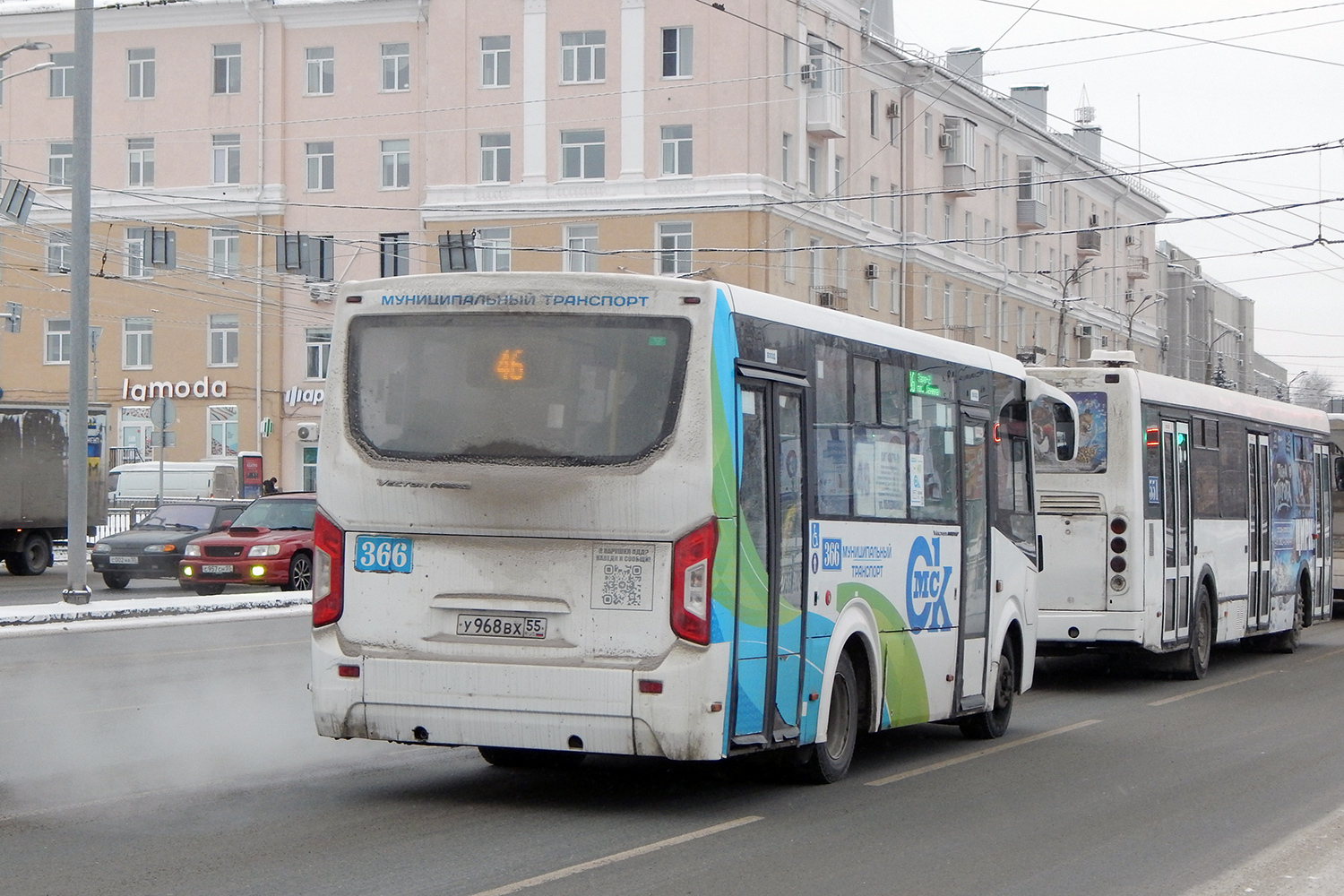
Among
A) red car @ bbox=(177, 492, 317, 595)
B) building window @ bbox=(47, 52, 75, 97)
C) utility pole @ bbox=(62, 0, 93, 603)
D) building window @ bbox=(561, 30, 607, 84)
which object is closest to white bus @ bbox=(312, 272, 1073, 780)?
utility pole @ bbox=(62, 0, 93, 603)

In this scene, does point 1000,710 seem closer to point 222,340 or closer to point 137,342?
point 222,340

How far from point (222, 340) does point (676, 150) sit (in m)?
16.6

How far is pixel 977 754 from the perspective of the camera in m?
12.0

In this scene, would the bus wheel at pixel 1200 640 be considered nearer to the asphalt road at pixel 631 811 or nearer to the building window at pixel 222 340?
the asphalt road at pixel 631 811

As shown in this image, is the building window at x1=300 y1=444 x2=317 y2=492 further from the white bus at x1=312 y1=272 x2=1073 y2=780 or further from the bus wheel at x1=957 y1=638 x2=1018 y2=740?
the white bus at x1=312 y1=272 x2=1073 y2=780

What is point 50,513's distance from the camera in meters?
34.2

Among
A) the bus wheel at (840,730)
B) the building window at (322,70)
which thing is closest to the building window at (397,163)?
the building window at (322,70)

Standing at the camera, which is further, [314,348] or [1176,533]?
[314,348]

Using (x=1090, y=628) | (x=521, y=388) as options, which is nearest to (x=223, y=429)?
(x=1090, y=628)

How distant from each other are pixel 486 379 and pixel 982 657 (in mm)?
4856

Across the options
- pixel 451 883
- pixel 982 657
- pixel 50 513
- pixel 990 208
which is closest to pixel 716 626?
pixel 451 883

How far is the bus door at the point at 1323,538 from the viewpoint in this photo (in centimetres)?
2278

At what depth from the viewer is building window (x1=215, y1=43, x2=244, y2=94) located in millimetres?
57312

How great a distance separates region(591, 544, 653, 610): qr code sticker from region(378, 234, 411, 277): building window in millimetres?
43795
